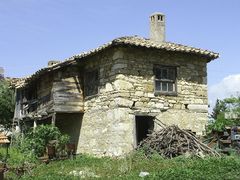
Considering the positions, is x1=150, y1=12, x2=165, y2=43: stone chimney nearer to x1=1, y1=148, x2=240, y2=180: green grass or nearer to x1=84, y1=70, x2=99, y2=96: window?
x1=84, y1=70, x2=99, y2=96: window

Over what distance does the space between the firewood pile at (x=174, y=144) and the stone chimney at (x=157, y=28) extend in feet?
16.0

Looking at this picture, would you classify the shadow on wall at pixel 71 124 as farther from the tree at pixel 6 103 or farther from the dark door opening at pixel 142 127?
the tree at pixel 6 103

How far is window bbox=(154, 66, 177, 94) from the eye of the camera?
17266mm

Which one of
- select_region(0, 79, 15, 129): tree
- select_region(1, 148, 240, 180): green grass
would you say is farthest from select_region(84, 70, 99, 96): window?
select_region(0, 79, 15, 129): tree

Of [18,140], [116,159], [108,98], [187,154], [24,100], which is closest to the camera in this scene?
[187,154]

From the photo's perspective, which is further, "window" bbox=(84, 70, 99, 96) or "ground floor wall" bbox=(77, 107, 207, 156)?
"window" bbox=(84, 70, 99, 96)

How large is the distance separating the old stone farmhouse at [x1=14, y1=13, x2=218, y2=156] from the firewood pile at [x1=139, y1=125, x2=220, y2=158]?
0.95m

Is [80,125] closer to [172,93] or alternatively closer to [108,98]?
[108,98]

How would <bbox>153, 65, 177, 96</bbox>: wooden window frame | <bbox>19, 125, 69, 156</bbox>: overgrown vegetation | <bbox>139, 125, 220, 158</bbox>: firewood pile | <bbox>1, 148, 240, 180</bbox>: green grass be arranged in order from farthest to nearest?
<bbox>153, 65, 177, 96</bbox>: wooden window frame, <bbox>19, 125, 69, 156</bbox>: overgrown vegetation, <bbox>139, 125, 220, 158</bbox>: firewood pile, <bbox>1, 148, 240, 180</bbox>: green grass

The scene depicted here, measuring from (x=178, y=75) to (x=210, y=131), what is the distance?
2.71 meters

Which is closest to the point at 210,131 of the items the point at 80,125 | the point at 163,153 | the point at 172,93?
the point at 172,93

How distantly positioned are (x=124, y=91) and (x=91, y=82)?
2.31 metres

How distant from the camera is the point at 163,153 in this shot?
1493cm

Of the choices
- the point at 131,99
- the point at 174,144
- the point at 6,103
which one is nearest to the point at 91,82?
the point at 131,99
